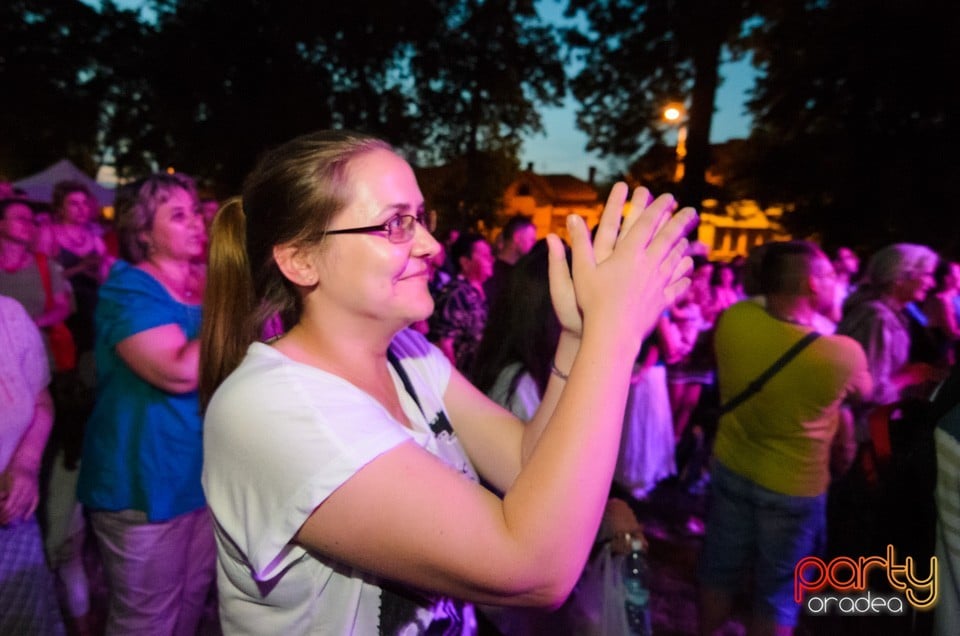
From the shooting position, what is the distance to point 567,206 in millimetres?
47594

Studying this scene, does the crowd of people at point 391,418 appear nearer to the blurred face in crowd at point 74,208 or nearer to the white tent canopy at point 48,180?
the blurred face in crowd at point 74,208

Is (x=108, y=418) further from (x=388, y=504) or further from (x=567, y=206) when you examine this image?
(x=567, y=206)

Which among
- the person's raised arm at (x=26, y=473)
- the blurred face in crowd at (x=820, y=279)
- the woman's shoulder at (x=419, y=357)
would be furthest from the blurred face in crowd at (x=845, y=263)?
the person's raised arm at (x=26, y=473)

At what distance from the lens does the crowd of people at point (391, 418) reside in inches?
38.2

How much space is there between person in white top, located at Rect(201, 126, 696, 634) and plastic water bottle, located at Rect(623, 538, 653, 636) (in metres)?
0.89

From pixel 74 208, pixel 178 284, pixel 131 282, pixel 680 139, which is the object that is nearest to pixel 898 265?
pixel 178 284

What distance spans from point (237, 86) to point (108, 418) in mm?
24311

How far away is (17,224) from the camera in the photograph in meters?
3.56

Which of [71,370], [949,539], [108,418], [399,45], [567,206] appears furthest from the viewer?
[567,206]

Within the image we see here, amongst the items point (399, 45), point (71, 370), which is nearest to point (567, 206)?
point (399, 45)

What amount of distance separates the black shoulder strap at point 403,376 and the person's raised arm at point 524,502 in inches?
18.1

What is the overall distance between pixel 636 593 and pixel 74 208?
5.75 m

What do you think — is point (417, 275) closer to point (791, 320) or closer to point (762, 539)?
A: point (791, 320)

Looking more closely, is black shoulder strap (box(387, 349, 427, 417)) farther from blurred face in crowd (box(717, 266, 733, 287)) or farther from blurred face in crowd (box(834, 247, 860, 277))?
blurred face in crowd (box(834, 247, 860, 277))
